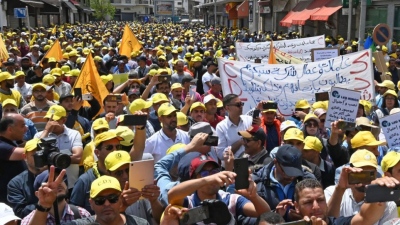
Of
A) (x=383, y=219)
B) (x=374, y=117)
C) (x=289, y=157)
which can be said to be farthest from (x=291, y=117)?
(x=383, y=219)

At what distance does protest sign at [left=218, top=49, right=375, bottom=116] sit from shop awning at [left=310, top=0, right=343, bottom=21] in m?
19.0

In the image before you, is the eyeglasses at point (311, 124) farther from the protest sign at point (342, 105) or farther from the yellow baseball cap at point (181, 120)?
the yellow baseball cap at point (181, 120)

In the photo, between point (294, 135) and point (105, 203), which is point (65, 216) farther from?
point (294, 135)

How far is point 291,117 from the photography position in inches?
302

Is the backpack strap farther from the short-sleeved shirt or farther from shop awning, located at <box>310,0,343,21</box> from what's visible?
shop awning, located at <box>310,0,343,21</box>

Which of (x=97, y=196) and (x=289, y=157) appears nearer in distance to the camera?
(x=97, y=196)

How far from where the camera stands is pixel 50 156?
3.60 metres

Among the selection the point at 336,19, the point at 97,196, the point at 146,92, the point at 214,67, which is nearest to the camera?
the point at 97,196

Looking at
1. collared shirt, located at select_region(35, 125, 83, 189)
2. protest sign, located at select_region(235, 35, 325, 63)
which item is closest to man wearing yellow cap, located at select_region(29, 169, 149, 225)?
collared shirt, located at select_region(35, 125, 83, 189)

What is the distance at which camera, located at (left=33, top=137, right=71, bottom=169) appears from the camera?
11.6ft

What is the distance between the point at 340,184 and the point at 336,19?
1054 inches

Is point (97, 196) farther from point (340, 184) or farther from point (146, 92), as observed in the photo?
point (146, 92)

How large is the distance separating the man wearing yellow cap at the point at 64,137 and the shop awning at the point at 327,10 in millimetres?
22732

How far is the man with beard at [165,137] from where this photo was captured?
19.0ft
